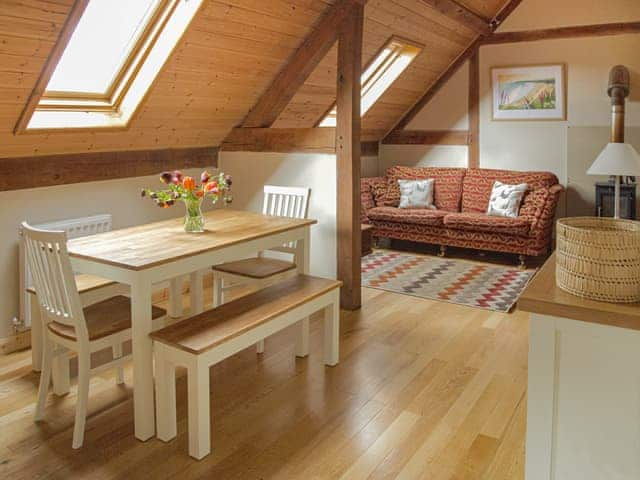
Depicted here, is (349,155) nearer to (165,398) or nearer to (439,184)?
(165,398)

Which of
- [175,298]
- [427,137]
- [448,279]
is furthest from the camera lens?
[427,137]

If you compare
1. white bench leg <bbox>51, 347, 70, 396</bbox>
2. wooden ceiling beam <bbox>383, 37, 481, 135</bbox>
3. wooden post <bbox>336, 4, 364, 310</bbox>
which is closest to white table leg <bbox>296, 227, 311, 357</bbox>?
wooden post <bbox>336, 4, 364, 310</bbox>

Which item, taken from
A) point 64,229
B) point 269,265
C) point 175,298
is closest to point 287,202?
point 269,265

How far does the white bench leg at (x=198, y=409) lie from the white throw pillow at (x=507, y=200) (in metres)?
4.17

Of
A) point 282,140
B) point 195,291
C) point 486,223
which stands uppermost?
point 282,140

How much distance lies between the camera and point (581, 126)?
6297 mm

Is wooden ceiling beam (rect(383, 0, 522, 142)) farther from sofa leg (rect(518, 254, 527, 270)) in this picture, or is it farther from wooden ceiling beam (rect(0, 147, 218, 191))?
wooden ceiling beam (rect(0, 147, 218, 191))

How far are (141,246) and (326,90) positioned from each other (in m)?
3.03

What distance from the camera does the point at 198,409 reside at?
8.12 feet

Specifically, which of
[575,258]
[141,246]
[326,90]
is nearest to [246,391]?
[141,246]

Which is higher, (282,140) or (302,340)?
(282,140)

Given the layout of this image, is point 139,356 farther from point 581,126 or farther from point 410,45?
point 581,126

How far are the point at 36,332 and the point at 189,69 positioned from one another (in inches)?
71.7

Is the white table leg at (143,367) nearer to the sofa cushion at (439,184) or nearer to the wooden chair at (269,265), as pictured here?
the wooden chair at (269,265)
